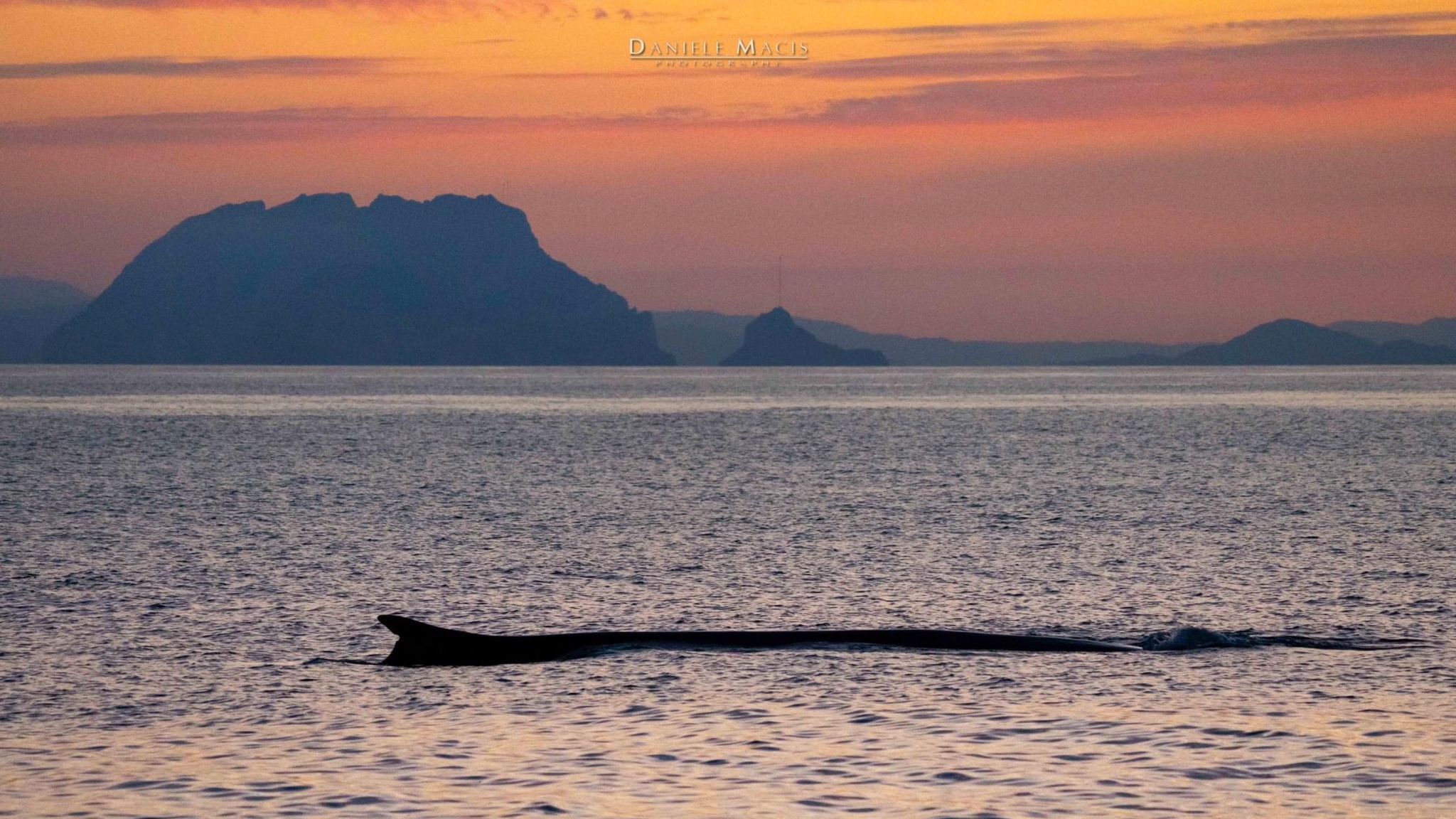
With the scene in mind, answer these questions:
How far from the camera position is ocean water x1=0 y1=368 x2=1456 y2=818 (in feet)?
65.7

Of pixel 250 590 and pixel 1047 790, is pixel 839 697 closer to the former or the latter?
pixel 1047 790

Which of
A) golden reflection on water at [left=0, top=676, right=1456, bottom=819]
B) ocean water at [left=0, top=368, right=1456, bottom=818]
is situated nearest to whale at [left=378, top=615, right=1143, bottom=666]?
ocean water at [left=0, top=368, right=1456, bottom=818]

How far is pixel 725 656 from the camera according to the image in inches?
1139

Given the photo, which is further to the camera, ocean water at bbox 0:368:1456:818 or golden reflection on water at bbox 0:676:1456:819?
ocean water at bbox 0:368:1456:818

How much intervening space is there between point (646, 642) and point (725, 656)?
6.86 ft

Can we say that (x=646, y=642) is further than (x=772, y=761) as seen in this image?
Yes

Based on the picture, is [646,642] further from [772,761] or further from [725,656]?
[772,761]

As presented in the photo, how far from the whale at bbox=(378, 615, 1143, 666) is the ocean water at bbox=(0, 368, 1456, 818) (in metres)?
0.69

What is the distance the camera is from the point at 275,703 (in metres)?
25.1

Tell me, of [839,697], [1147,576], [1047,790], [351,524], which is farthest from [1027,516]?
[1047,790]

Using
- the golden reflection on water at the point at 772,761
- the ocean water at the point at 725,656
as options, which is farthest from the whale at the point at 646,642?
the golden reflection on water at the point at 772,761

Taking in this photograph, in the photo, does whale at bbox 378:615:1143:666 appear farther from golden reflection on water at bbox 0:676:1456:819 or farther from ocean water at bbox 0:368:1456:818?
golden reflection on water at bbox 0:676:1456:819

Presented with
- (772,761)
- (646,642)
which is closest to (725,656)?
(646,642)

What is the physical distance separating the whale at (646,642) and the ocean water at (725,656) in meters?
0.69
